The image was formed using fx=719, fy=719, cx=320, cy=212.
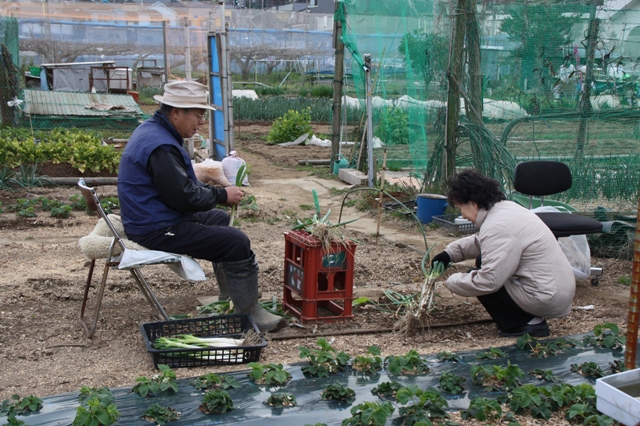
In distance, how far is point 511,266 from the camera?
14.0 feet

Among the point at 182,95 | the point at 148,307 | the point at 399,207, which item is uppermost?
the point at 182,95

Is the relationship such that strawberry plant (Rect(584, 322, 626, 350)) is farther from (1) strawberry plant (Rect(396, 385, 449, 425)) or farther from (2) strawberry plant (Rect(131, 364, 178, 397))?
(2) strawberry plant (Rect(131, 364, 178, 397))

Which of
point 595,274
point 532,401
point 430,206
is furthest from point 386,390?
point 430,206

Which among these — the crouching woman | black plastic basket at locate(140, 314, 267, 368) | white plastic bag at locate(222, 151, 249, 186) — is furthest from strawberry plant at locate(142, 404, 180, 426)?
white plastic bag at locate(222, 151, 249, 186)

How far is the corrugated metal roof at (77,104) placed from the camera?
13.6m

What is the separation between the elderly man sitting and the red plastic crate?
35 centimetres

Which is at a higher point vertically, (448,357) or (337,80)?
(337,80)

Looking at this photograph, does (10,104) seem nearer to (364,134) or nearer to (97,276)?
(364,134)

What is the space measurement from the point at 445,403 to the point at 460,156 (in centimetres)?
516

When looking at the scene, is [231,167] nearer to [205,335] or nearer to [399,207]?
[399,207]

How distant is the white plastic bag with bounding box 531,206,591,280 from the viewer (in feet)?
18.3

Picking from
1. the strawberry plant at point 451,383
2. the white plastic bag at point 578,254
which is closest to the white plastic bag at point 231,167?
the white plastic bag at point 578,254

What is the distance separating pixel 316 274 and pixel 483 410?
1572mm

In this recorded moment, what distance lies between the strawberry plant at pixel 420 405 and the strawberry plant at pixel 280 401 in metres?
0.49
